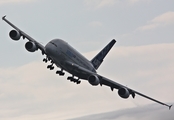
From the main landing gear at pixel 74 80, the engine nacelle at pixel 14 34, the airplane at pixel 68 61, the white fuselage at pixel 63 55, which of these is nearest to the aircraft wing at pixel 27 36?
the airplane at pixel 68 61

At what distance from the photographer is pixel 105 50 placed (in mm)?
94375

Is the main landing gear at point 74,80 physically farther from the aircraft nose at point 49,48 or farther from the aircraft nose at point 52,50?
the aircraft nose at point 49,48

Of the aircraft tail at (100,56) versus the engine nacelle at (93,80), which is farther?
the aircraft tail at (100,56)

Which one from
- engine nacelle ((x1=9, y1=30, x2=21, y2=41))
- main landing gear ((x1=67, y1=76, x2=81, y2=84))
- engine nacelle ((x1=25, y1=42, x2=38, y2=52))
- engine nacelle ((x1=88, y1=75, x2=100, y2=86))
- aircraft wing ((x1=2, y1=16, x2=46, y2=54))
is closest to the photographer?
engine nacelle ((x1=88, y1=75, x2=100, y2=86))

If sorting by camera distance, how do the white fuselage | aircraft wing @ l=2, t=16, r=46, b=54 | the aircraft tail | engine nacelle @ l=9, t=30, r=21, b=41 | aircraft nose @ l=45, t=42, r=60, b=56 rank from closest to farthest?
aircraft nose @ l=45, t=42, r=60, b=56
the white fuselage
engine nacelle @ l=9, t=30, r=21, b=41
aircraft wing @ l=2, t=16, r=46, b=54
the aircraft tail

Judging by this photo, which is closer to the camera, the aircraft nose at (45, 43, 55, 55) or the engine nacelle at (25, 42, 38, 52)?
the aircraft nose at (45, 43, 55, 55)

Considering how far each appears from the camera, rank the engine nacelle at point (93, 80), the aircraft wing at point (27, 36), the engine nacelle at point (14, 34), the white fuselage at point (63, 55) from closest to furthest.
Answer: the white fuselage at point (63, 55) < the engine nacelle at point (93, 80) < the engine nacelle at point (14, 34) < the aircraft wing at point (27, 36)

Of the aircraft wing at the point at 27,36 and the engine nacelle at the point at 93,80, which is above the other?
the aircraft wing at the point at 27,36

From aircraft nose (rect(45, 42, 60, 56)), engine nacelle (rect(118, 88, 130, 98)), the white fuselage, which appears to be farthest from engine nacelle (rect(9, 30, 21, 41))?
engine nacelle (rect(118, 88, 130, 98))

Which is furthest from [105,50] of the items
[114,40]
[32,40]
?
[32,40]

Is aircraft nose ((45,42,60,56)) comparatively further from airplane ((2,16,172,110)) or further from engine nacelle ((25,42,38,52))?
engine nacelle ((25,42,38,52))

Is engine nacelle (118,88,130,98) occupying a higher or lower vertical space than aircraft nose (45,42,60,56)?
lower

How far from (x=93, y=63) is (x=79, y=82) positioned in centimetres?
1073

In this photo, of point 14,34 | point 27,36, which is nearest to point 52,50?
point 14,34
